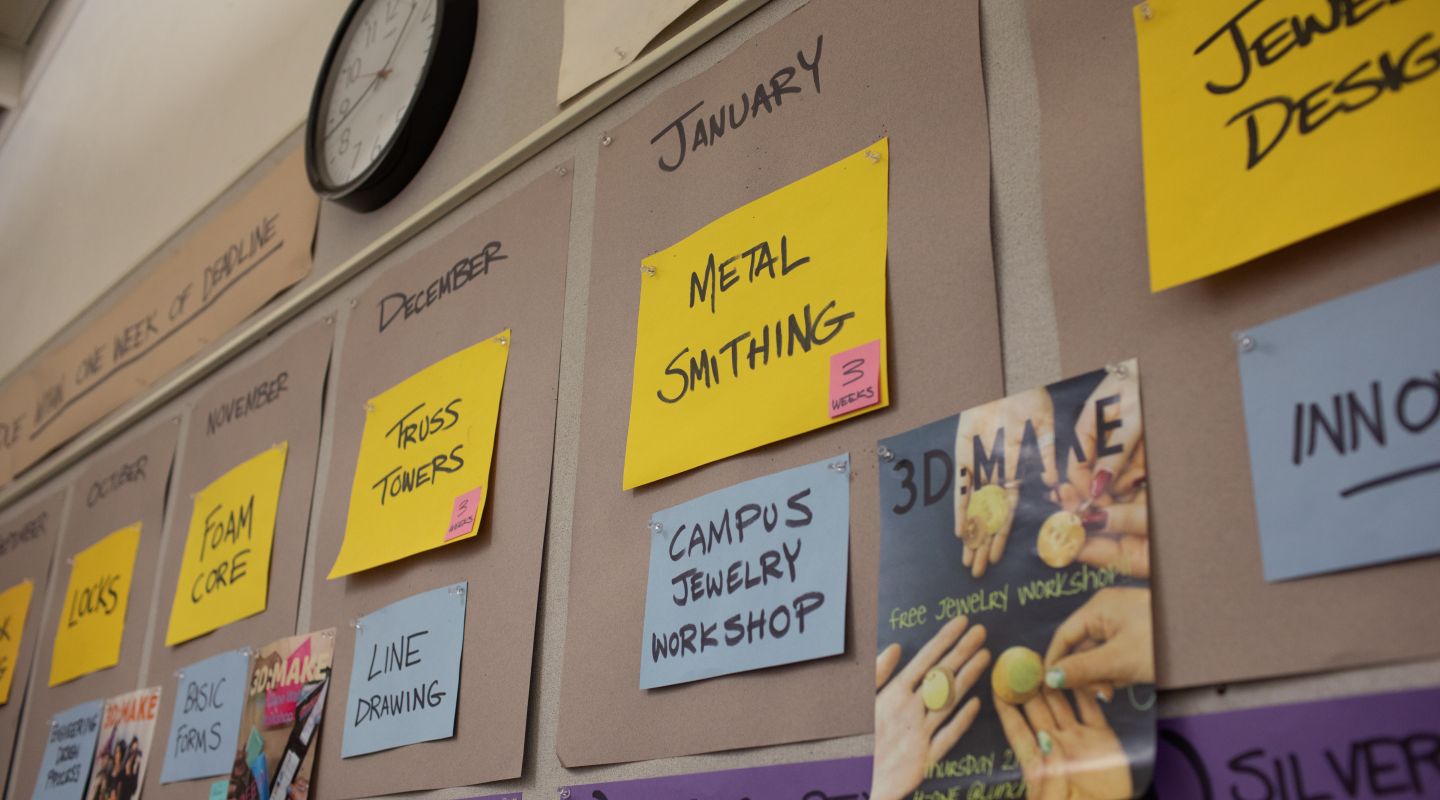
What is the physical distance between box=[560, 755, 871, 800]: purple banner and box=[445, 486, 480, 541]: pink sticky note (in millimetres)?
247

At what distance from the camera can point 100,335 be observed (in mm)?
1854

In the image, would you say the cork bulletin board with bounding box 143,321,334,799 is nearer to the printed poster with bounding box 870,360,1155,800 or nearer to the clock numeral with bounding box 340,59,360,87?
the clock numeral with bounding box 340,59,360,87

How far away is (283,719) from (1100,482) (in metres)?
0.82

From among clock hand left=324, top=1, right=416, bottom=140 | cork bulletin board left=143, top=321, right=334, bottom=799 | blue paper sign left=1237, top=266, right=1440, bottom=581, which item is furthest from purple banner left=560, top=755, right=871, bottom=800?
clock hand left=324, top=1, right=416, bottom=140

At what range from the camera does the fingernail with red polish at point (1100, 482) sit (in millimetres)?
535

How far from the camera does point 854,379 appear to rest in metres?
0.67

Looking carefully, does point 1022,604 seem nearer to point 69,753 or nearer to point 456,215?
point 456,215

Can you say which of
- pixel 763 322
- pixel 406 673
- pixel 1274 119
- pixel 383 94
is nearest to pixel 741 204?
pixel 763 322

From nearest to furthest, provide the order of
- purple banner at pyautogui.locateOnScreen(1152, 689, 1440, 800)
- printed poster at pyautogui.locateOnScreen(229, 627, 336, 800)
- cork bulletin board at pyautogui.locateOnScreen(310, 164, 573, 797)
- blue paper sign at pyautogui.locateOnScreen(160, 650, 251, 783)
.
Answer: purple banner at pyautogui.locateOnScreen(1152, 689, 1440, 800) < cork bulletin board at pyautogui.locateOnScreen(310, 164, 573, 797) < printed poster at pyautogui.locateOnScreen(229, 627, 336, 800) < blue paper sign at pyautogui.locateOnScreen(160, 650, 251, 783)

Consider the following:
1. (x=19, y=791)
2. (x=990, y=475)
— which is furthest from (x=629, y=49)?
(x=19, y=791)

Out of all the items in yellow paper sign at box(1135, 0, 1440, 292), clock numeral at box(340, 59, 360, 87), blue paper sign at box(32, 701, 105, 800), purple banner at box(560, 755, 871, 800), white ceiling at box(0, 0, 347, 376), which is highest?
white ceiling at box(0, 0, 347, 376)

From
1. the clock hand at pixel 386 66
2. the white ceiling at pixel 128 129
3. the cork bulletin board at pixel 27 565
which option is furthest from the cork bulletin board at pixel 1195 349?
the cork bulletin board at pixel 27 565

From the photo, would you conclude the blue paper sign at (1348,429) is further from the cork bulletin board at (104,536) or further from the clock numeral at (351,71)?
the cork bulletin board at (104,536)

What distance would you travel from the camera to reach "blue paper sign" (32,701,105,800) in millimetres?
1385
